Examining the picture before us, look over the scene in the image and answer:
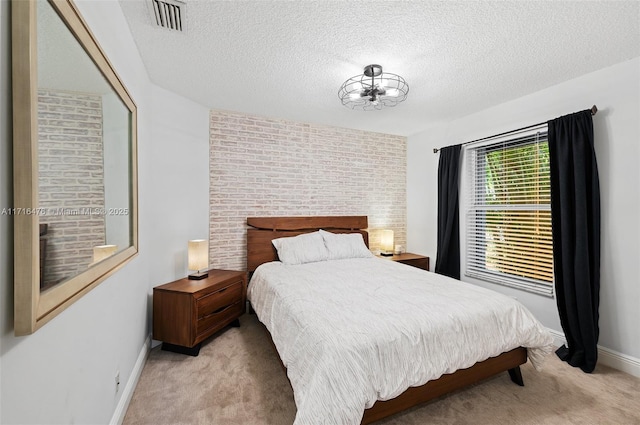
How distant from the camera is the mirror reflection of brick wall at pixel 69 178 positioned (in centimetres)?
86

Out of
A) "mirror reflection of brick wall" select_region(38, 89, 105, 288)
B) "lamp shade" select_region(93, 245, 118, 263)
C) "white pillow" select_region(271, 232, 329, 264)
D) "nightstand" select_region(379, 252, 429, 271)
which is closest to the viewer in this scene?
"mirror reflection of brick wall" select_region(38, 89, 105, 288)

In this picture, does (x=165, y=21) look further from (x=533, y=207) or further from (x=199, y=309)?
(x=533, y=207)

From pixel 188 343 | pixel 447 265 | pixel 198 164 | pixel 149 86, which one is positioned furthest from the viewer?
pixel 447 265

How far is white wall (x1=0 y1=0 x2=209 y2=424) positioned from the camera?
75 centimetres

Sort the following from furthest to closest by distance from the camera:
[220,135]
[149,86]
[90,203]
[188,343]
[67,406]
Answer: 1. [220,135]
2. [149,86]
3. [188,343]
4. [90,203]
5. [67,406]

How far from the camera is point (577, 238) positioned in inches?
95.9

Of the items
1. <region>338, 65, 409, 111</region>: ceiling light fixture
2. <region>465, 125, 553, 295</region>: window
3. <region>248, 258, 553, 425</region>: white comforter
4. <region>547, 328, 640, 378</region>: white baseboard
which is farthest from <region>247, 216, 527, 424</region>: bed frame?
<region>338, 65, 409, 111</region>: ceiling light fixture

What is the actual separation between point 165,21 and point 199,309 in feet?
7.27

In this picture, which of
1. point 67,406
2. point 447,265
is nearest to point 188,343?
point 67,406

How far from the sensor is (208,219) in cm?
338

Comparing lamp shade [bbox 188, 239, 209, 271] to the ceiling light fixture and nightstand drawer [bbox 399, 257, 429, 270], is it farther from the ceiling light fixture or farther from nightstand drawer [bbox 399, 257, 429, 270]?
nightstand drawer [bbox 399, 257, 429, 270]

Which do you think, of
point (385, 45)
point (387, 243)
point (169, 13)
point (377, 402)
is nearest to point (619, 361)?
point (377, 402)

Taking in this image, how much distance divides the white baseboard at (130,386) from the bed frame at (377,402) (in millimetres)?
1328

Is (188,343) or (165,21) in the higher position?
(165,21)
